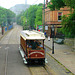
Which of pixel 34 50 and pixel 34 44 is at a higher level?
pixel 34 44

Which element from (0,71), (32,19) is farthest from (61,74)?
(32,19)

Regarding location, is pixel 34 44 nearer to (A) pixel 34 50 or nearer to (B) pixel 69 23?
(A) pixel 34 50

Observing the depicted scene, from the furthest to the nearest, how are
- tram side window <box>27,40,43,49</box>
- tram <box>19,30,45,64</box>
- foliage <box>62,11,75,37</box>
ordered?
foliage <box>62,11,75,37</box> < tram side window <box>27,40,43,49</box> < tram <box>19,30,45,64</box>

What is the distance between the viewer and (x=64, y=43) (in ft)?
98.9

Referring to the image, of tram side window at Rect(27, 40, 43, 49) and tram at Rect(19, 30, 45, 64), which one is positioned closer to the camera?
tram at Rect(19, 30, 45, 64)

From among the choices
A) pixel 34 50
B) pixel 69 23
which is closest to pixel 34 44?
pixel 34 50

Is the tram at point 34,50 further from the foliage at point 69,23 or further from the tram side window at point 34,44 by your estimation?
the foliage at point 69,23

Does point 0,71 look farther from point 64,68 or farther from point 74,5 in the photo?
point 74,5

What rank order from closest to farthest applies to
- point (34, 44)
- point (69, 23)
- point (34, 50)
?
1. point (34, 50)
2. point (34, 44)
3. point (69, 23)

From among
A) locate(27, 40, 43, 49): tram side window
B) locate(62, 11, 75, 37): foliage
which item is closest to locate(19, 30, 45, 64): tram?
locate(27, 40, 43, 49): tram side window

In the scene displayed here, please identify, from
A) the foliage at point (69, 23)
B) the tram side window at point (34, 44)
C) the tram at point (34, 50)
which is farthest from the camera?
the foliage at point (69, 23)

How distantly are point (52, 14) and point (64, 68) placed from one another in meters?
29.1

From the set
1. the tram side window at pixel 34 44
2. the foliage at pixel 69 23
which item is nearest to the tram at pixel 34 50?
the tram side window at pixel 34 44

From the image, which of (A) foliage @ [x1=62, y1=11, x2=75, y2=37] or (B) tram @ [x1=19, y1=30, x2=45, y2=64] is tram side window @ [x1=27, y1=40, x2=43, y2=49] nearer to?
(B) tram @ [x1=19, y1=30, x2=45, y2=64]
